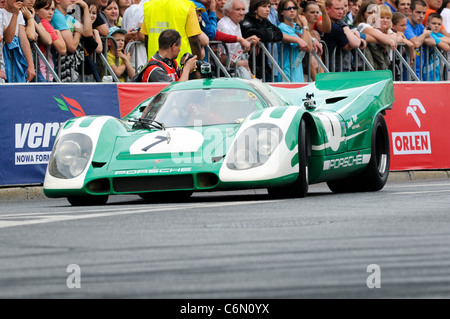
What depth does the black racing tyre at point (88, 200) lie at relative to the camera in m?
11.2

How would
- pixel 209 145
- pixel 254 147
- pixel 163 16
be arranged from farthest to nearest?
1. pixel 163 16
2. pixel 209 145
3. pixel 254 147

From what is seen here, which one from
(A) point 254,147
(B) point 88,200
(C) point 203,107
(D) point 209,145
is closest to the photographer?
(A) point 254,147

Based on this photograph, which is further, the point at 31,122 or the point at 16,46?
the point at 16,46

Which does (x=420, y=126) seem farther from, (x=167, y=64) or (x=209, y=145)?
(x=209, y=145)

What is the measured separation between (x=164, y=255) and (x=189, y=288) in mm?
1229

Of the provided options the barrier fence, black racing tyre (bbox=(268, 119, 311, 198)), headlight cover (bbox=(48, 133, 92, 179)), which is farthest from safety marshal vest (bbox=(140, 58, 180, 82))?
black racing tyre (bbox=(268, 119, 311, 198))

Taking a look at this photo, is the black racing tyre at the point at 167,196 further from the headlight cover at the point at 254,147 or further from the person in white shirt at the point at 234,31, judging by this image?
the person in white shirt at the point at 234,31

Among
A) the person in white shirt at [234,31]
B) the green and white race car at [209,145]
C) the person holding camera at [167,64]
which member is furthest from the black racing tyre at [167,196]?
the person in white shirt at [234,31]

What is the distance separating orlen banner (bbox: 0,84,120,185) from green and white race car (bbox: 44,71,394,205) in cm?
194

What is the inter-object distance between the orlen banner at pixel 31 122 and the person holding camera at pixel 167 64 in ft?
2.95

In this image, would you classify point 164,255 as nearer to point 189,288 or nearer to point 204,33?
point 189,288

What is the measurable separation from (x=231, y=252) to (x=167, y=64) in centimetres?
829

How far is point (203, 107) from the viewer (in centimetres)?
1162

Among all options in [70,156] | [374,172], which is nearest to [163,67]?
[374,172]
